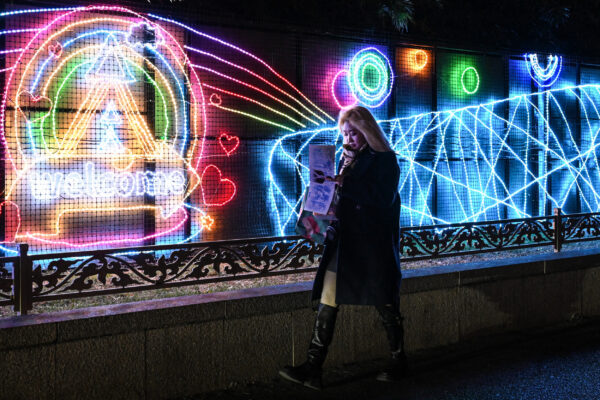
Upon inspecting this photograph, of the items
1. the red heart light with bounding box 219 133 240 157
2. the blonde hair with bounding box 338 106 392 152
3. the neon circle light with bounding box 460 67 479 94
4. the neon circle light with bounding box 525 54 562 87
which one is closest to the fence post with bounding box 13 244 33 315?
A: the blonde hair with bounding box 338 106 392 152

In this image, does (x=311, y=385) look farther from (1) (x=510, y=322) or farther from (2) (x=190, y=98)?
(2) (x=190, y=98)

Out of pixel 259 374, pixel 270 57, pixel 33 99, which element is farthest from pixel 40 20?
pixel 259 374

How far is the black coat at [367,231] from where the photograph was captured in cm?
455

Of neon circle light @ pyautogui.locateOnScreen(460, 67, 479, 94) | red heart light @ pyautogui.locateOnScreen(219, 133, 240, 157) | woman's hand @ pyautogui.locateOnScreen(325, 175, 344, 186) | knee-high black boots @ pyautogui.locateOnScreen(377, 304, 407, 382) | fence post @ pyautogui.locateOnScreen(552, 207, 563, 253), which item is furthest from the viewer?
neon circle light @ pyautogui.locateOnScreen(460, 67, 479, 94)

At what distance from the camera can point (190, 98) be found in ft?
25.1

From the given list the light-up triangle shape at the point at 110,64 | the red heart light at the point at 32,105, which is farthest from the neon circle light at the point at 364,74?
the red heart light at the point at 32,105

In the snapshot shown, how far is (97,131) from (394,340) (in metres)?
4.11

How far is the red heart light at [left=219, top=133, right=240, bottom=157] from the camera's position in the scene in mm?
7973

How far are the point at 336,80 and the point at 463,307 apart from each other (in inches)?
162

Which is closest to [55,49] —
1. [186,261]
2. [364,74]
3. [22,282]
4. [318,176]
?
[186,261]

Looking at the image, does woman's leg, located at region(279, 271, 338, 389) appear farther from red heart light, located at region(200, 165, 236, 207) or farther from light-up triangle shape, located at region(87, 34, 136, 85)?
light-up triangle shape, located at region(87, 34, 136, 85)

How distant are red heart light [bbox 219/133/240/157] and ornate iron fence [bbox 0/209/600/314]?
1.51 metres

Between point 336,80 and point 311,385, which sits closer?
point 311,385

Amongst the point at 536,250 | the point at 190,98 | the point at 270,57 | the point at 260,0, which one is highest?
the point at 260,0
